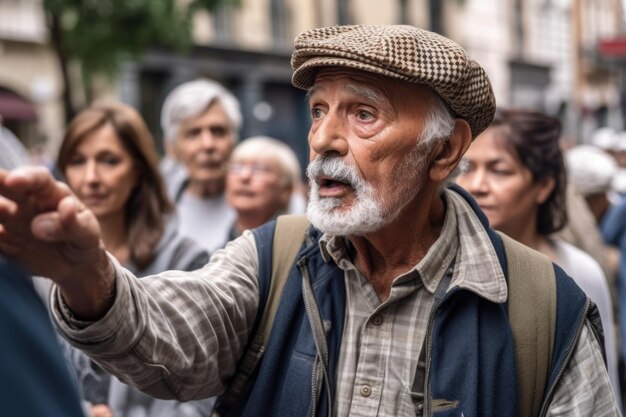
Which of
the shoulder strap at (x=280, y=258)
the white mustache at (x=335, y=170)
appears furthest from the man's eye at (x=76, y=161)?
the white mustache at (x=335, y=170)

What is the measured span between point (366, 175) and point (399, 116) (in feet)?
0.55

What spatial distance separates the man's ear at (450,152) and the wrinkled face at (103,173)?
2.03 meters

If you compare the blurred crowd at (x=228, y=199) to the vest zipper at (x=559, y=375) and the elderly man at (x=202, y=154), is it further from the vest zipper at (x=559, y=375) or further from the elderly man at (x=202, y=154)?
the vest zipper at (x=559, y=375)

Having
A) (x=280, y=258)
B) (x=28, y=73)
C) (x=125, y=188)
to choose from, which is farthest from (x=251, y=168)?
(x=28, y=73)

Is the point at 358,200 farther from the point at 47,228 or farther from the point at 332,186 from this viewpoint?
the point at 47,228

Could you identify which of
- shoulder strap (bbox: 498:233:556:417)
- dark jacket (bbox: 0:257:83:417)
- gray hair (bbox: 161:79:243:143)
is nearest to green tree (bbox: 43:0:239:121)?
gray hair (bbox: 161:79:243:143)

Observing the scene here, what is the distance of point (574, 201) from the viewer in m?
5.35

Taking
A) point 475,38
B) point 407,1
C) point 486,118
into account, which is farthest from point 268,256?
point 475,38

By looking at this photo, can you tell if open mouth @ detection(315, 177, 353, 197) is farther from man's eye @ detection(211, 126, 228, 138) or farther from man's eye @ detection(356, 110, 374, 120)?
man's eye @ detection(211, 126, 228, 138)

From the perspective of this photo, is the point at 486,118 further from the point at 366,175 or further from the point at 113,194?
the point at 113,194

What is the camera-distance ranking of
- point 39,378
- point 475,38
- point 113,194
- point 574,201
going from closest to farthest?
point 39,378, point 113,194, point 574,201, point 475,38

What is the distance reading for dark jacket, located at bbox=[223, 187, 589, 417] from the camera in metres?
2.32

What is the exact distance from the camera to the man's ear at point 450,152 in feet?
8.51

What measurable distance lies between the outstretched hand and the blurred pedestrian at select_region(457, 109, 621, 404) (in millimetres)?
2398
